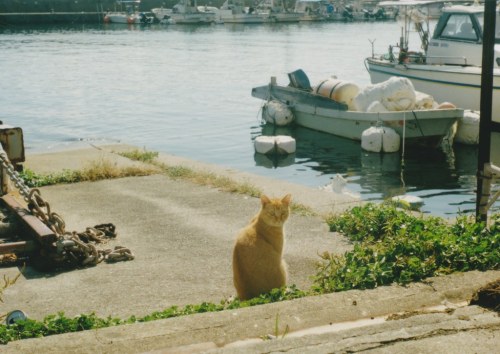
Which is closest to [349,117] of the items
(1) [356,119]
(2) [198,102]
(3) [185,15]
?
(1) [356,119]

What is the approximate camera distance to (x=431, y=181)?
18.1 metres

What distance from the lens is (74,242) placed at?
279 inches

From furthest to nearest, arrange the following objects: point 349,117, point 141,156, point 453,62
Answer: point 453,62 → point 349,117 → point 141,156

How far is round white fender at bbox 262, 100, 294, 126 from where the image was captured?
24.3m

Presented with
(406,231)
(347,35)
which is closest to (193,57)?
(347,35)

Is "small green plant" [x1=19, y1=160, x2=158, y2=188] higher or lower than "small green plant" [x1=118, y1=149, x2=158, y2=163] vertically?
higher

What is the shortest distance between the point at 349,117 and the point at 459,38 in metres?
4.76

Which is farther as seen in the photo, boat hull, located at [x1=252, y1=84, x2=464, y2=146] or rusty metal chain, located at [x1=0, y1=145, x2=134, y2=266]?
boat hull, located at [x1=252, y1=84, x2=464, y2=146]

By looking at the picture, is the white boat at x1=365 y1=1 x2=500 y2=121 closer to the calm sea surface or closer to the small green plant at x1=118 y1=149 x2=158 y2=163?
the calm sea surface

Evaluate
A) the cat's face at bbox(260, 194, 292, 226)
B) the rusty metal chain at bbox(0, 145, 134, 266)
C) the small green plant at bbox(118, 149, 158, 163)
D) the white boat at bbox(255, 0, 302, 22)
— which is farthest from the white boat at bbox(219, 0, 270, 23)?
the cat's face at bbox(260, 194, 292, 226)

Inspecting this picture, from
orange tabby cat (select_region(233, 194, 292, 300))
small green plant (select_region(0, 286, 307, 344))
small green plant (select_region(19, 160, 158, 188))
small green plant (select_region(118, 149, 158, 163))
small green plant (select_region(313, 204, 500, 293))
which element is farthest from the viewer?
small green plant (select_region(118, 149, 158, 163))

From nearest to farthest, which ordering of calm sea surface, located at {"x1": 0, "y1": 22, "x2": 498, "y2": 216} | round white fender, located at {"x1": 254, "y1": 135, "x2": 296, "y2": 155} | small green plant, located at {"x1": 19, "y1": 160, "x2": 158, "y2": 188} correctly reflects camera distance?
1. small green plant, located at {"x1": 19, "y1": 160, "x2": 158, "y2": 188}
2. calm sea surface, located at {"x1": 0, "y1": 22, "x2": 498, "y2": 216}
3. round white fender, located at {"x1": 254, "y1": 135, "x2": 296, "y2": 155}

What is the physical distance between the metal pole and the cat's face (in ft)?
6.73

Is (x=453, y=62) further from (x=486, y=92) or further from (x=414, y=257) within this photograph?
(x=414, y=257)
